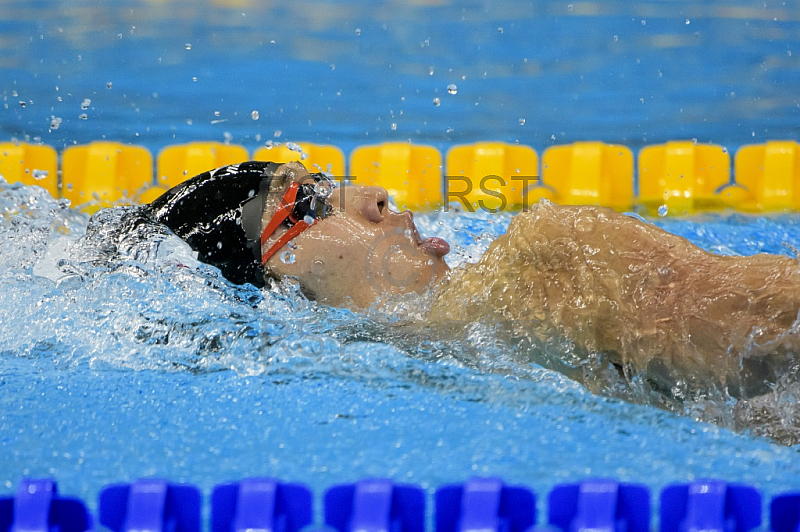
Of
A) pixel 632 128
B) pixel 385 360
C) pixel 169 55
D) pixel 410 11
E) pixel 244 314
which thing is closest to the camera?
pixel 385 360

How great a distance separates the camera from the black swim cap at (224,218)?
1.75 meters

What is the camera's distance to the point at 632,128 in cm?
547

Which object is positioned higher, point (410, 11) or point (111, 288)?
point (410, 11)

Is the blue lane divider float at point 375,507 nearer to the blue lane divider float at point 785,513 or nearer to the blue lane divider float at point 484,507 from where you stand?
the blue lane divider float at point 484,507

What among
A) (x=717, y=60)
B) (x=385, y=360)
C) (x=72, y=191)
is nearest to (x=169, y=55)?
(x=72, y=191)

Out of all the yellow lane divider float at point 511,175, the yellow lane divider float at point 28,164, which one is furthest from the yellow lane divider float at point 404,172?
the yellow lane divider float at point 28,164

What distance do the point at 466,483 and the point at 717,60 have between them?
536cm

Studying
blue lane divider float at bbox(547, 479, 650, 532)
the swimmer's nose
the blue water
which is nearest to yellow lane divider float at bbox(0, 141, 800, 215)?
the blue water

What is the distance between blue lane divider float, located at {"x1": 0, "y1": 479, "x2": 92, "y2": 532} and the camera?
49.0 inches

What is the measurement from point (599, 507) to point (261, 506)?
51 centimetres

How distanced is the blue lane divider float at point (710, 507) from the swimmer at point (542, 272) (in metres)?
0.19

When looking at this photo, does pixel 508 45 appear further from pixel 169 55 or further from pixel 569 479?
pixel 569 479

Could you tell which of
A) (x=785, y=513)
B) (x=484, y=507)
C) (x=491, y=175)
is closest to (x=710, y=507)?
(x=785, y=513)

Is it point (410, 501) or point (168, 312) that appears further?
point (168, 312)
